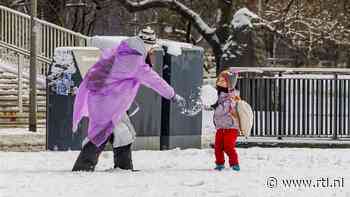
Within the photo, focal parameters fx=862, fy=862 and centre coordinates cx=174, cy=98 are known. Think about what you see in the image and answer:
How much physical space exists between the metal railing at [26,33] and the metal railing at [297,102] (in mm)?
8389

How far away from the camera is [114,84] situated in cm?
940

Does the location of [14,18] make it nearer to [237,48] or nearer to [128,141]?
[237,48]

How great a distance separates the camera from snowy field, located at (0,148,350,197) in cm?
766

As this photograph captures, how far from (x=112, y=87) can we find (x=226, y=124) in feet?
4.96

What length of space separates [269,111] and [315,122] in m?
0.84

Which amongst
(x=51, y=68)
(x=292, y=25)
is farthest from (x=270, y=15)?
(x=51, y=68)

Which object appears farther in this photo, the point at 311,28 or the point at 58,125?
the point at 311,28

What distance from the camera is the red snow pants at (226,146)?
996cm

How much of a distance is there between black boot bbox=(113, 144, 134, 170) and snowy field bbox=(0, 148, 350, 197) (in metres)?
0.17

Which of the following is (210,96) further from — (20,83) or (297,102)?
(20,83)

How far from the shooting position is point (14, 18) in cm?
2242

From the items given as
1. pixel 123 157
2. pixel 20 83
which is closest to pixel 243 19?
pixel 20 83

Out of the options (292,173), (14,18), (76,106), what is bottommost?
(292,173)

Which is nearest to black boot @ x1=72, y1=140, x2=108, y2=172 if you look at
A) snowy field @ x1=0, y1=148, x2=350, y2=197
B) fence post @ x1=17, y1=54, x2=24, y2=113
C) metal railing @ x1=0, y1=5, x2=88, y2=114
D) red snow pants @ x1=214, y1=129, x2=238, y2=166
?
snowy field @ x1=0, y1=148, x2=350, y2=197
